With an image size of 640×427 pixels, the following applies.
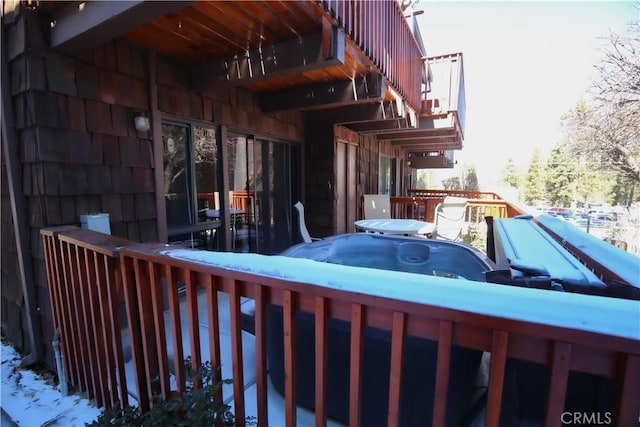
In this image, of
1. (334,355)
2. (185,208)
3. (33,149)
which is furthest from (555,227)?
(33,149)

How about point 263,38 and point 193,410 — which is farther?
point 263,38

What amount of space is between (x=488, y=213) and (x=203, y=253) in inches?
240

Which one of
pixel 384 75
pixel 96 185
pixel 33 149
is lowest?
pixel 96 185

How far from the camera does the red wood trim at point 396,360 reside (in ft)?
2.71

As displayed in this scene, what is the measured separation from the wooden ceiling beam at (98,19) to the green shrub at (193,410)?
178cm

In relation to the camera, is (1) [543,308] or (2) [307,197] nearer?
(1) [543,308]

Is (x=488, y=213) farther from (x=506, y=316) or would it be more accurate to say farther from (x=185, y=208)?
(x=506, y=316)

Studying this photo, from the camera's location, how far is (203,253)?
1299 mm

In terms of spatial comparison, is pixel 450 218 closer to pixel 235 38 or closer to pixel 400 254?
pixel 400 254

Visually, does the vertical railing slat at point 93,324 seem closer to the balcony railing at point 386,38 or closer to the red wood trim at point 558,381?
the red wood trim at point 558,381

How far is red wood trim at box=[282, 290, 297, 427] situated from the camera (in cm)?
100

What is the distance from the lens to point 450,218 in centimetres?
553

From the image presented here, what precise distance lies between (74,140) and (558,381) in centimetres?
295

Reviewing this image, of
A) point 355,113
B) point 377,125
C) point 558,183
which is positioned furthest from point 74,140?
point 558,183
